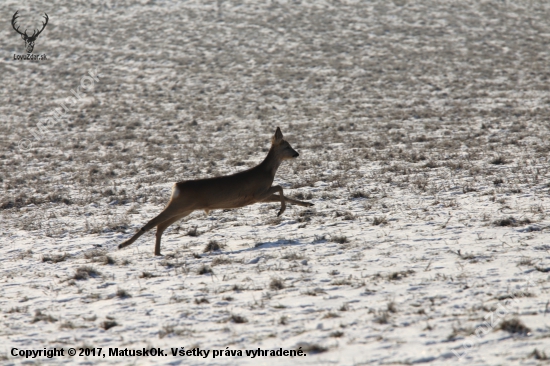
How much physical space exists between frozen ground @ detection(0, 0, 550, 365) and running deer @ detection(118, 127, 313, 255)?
17.5 inches

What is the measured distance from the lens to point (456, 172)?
11992 mm

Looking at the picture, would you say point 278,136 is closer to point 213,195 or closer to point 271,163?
point 271,163

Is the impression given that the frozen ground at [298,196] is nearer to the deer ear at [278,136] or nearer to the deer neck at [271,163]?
the deer neck at [271,163]

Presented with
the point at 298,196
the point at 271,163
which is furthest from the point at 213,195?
the point at 298,196

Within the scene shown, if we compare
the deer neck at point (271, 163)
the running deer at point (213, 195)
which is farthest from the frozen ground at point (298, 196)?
the deer neck at point (271, 163)

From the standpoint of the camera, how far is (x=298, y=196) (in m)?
11.1

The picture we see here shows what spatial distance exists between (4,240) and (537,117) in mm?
15606

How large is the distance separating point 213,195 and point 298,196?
3.06 m

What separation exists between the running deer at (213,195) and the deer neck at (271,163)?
1.3 inches

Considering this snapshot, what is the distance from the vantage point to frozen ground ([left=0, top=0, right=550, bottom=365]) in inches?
211

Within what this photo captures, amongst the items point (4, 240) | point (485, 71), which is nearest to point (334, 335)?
point (4, 240)

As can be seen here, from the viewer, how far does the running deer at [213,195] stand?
8.18 m

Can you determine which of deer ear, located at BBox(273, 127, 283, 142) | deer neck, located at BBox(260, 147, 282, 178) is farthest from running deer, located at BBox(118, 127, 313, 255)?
deer ear, located at BBox(273, 127, 283, 142)

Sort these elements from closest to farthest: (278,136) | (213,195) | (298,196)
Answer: (213,195)
(278,136)
(298,196)
